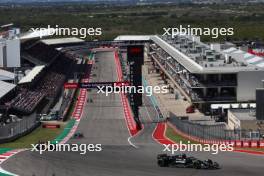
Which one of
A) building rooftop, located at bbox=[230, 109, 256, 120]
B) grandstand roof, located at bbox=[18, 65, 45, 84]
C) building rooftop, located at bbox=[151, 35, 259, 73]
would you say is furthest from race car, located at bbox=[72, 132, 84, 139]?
grandstand roof, located at bbox=[18, 65, 45, 84]

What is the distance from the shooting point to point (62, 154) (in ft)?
117

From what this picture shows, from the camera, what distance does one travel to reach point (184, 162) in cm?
3183

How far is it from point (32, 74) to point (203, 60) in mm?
22925

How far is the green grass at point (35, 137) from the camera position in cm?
4281

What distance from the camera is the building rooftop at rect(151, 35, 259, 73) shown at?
66.1 meters

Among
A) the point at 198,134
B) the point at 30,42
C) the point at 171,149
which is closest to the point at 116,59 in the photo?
the point at 30,42

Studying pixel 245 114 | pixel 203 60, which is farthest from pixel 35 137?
pixel 203 60

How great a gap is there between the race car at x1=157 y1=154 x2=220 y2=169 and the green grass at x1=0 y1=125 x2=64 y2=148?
12.4 m

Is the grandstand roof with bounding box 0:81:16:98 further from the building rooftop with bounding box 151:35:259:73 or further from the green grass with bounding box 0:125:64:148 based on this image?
the building rooftop with bounding box 151:35:259:73

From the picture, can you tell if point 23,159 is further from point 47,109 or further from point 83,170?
point 47,109

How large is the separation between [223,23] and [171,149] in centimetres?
15571

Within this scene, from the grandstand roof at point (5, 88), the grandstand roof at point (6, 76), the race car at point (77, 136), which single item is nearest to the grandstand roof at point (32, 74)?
the grandstand roof at point (6, 76)

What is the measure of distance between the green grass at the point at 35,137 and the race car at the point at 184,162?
488 inches

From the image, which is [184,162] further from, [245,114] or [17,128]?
[245,114]
